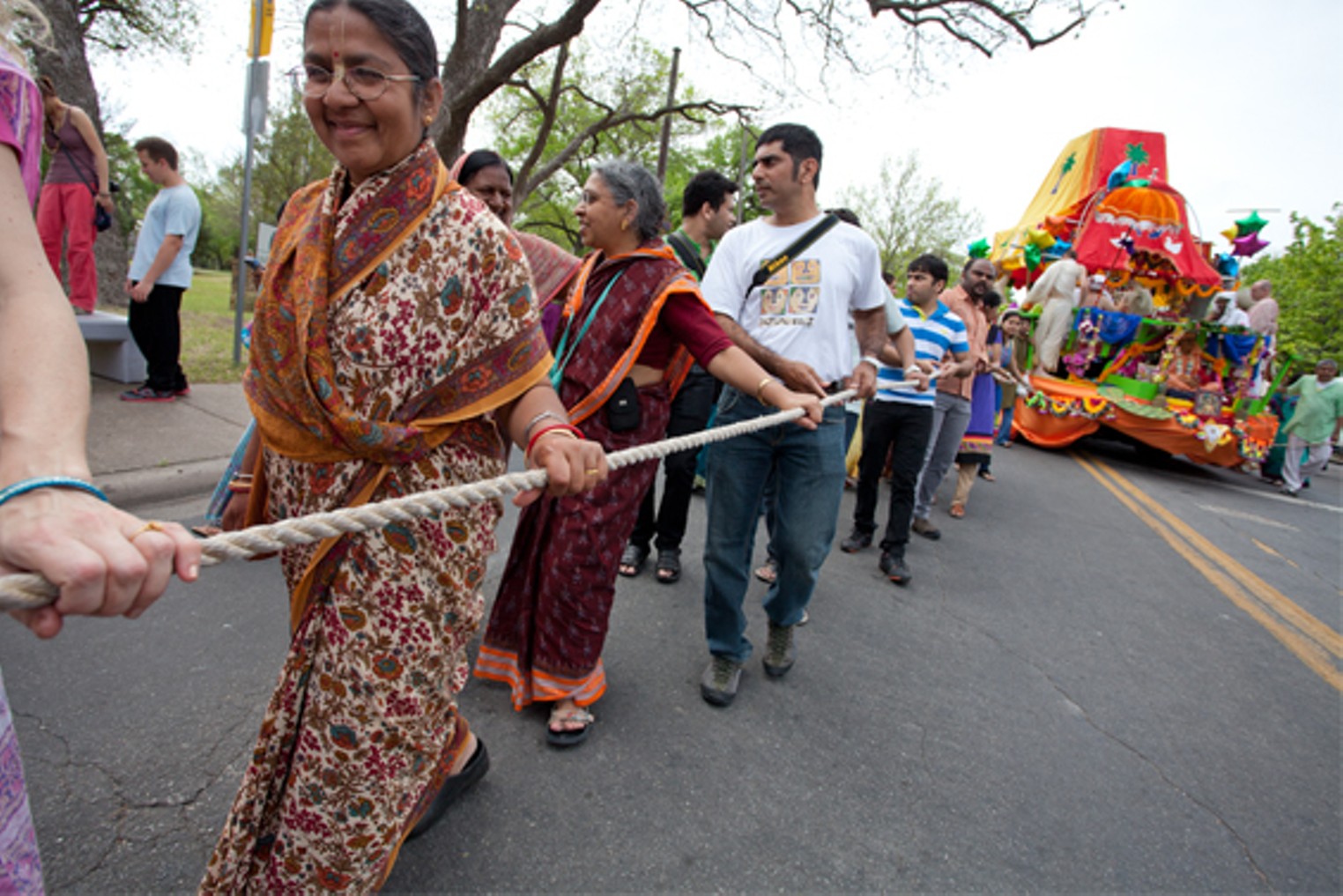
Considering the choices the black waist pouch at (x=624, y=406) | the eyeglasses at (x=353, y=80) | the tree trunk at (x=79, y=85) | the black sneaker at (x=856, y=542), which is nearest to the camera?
the eyeglasses at (x=353, y=80)

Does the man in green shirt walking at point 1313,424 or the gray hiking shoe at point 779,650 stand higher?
the man in green shirt walking at point 1313,424

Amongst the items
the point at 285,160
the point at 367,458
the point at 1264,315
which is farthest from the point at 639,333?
the point at 285,160

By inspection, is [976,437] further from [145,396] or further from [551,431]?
[145,396]

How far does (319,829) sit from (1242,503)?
33.0 ft

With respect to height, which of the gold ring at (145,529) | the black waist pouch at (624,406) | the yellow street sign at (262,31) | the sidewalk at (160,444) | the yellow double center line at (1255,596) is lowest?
the sidewalk at (160,444)

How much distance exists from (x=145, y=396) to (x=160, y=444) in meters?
1.22

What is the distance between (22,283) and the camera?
772 millimetres

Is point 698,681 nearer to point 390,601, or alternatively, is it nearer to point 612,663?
point 612,663

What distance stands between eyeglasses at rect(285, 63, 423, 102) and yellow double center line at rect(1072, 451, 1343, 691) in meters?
4.86

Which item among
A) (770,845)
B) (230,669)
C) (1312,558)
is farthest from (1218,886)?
(1312,558)

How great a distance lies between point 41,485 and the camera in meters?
0.65

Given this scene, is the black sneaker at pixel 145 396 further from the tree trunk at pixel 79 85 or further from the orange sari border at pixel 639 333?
the orange sari border at pixel 639 333

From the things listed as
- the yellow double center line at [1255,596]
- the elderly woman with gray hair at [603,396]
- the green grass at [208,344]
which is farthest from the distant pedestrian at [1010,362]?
the green grass at [208,344]

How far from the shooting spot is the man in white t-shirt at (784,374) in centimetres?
254
